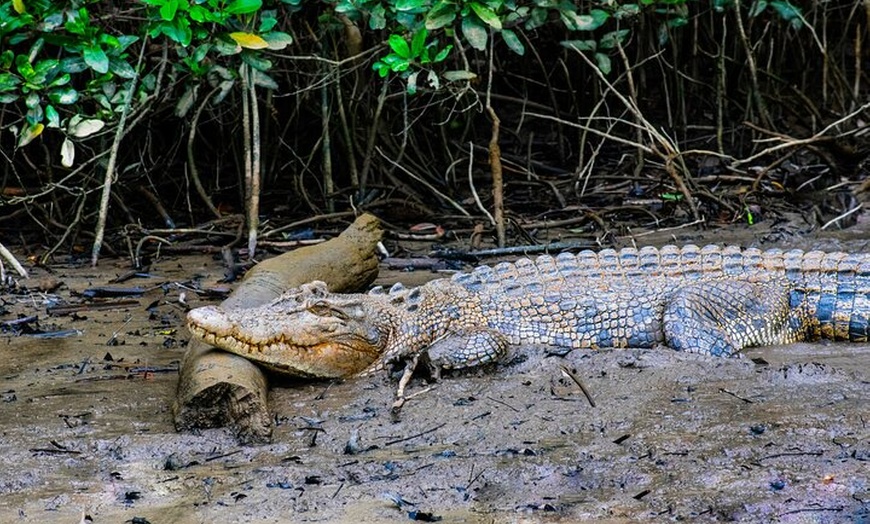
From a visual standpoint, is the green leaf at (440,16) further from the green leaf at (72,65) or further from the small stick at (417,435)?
the small stick at (417,435)

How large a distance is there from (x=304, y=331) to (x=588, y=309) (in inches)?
51.5

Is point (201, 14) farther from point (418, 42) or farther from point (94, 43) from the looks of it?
point (418, 42)

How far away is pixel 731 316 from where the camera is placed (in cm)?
529

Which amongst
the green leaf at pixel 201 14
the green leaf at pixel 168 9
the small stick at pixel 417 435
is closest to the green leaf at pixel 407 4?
the green leaf at pixel 201 14

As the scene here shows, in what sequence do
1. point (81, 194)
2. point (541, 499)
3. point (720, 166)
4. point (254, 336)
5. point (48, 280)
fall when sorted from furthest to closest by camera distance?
point (720, 166)
point (81, 194)
point (48, 280)
point (254, 336)
point (541, 499)

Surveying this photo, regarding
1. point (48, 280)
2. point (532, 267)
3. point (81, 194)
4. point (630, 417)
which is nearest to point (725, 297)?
point (532, 267)

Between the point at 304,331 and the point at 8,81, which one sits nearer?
the point at 304,331

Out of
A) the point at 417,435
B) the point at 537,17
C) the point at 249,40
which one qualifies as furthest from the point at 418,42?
the point at 417,435

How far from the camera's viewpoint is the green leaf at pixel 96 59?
21.0ft

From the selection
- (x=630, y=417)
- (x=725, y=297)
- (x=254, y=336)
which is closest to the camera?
(x=630, y=417)

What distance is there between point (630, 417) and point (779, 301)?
1.50 metres

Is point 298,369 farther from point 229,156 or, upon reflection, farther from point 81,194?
point 229,156

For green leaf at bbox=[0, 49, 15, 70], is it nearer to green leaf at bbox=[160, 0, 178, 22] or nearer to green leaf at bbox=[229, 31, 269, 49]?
green leaf at bbox=[160, 0, 178, 22]

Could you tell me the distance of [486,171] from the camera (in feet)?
31.1
